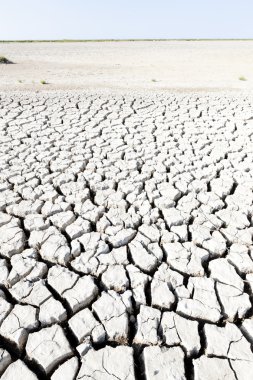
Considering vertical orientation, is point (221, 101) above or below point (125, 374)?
above

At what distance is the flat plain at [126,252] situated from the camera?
131 centimetres

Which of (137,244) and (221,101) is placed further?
(221,101)

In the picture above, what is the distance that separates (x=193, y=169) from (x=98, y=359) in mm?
1958

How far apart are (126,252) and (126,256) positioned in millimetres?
37

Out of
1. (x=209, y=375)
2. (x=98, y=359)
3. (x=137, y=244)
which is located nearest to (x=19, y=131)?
(x=137, y=244)

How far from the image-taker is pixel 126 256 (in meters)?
1.83

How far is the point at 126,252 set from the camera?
1.86 metres

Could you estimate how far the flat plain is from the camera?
51.4 inches

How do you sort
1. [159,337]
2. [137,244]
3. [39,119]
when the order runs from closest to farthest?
[159,337] < [137,244] < [39,119]

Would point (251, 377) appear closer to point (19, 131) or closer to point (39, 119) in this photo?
point (19, 131)

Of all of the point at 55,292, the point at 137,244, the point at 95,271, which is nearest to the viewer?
the point at 55,292

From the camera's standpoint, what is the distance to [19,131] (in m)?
3.75

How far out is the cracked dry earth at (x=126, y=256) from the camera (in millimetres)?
1305

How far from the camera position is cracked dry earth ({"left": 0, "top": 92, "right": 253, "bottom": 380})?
4.28 ft
